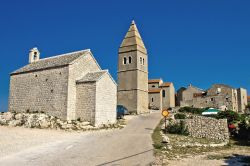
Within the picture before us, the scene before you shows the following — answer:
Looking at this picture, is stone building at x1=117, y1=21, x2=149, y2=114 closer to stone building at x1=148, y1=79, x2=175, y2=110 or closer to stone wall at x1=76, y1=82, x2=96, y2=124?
stone building at x1=148, y1=79, x2=175, y2=110

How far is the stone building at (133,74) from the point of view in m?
50.5

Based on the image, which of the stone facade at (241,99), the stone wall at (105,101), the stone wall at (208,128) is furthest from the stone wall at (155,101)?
the stone wall at (208,128)

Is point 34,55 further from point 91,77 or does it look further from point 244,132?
point 244,132

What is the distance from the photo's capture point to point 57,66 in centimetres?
3119

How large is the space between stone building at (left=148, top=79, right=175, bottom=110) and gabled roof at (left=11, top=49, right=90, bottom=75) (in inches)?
1245

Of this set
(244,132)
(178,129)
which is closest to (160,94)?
(244,132)

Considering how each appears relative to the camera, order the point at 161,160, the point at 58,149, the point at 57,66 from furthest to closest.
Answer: the point at 57,66 → the point at 58,149 → the point at 161,160

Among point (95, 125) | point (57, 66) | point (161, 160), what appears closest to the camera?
point (161, 160)

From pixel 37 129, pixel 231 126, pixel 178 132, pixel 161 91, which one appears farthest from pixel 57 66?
pixel 161 91

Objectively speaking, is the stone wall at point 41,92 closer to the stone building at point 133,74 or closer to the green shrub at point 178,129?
the green shrub at point 178,129

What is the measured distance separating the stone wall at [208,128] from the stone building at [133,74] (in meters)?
23.4

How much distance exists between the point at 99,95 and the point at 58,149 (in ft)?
46.2

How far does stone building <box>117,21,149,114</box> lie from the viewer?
50500 millimetres

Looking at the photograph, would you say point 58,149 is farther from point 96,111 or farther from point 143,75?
point 143,75
